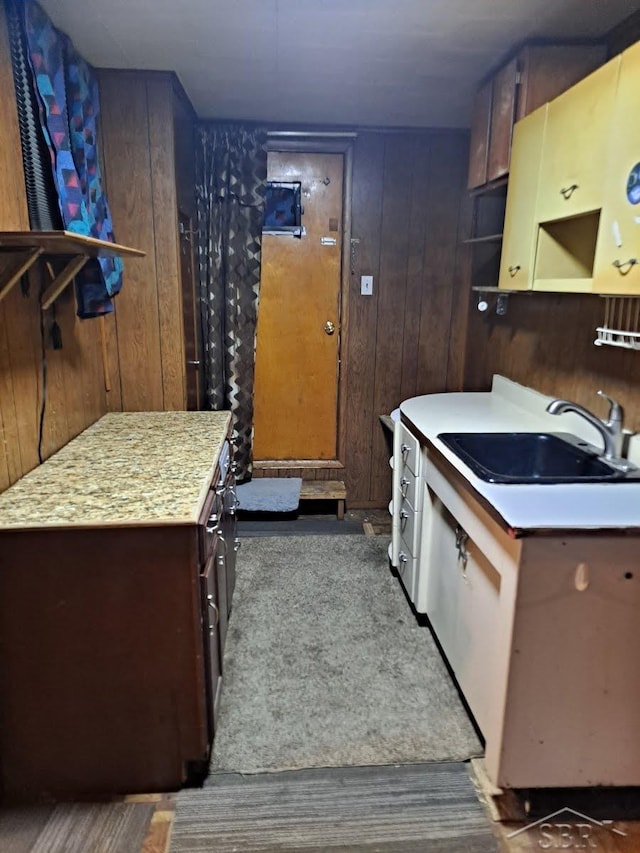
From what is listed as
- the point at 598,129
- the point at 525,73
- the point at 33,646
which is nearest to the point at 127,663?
the point at 33,646

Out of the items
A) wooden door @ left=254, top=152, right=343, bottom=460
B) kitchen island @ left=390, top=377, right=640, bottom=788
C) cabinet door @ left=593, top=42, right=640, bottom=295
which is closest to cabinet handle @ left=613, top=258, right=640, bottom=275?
cabinet door @ left=593, top=42, right=640, bottom=295

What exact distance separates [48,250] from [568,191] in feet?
5.22

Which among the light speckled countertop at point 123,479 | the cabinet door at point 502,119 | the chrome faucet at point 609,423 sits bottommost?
the light speckled countertop at point 123,479

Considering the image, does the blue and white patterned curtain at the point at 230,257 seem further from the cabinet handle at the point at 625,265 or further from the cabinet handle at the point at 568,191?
the cabinet handle at the point at 625,265

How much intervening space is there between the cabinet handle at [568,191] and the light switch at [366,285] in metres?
1.74

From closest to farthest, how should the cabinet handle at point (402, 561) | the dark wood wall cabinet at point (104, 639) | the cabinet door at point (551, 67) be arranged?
the dark wood wall cabinet at point (104, 639) < the cabinet door at point (551, 67) < the cabinet handle at point (402, 561)

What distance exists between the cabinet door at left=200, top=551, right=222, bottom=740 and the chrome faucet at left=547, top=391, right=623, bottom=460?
3.85 feet

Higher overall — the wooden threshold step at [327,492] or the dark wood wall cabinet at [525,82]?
the dark wood wall cabinet at [525,82]

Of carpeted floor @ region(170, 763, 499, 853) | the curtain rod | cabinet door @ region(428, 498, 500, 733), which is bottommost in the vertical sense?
carpeted floor @ region(170, 763, 499, 853)

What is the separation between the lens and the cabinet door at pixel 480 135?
2.42 m

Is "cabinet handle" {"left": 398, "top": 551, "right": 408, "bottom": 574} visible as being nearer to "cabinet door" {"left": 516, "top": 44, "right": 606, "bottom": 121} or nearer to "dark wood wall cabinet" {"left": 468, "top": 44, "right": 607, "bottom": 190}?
"dark wood wall cabinet" {"left": 468, "top": 44, "right": 607, "bottom": 190}

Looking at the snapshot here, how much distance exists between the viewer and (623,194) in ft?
4.71

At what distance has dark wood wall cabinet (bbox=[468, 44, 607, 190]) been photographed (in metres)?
2.06

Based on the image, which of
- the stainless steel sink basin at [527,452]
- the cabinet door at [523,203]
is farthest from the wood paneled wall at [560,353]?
the cabinet door at [523,203]
